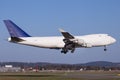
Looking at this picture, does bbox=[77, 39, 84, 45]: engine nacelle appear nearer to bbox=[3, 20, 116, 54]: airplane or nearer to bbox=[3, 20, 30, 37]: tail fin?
bbox=[3, 20, 116, 54]: airplane

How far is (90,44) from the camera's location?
92125mm

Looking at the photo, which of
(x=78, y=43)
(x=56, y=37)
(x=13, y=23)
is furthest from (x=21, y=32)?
(x=78, y=43)

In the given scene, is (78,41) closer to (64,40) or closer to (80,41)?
(80,41)

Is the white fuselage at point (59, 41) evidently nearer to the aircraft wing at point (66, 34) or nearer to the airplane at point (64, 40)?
the airplane at point (64, 40)

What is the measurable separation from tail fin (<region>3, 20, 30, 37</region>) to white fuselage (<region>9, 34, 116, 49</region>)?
3.35 metres

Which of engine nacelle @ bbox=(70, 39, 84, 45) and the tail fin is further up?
the tail fin

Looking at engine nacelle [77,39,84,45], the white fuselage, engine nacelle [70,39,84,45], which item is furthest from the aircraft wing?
the white fuselage

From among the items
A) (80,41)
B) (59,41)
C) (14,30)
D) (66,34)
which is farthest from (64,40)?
(14,30)

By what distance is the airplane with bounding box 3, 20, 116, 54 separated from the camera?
90.8 metres

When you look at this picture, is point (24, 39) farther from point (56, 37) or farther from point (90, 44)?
point (90, 44)

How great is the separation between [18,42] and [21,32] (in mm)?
7308

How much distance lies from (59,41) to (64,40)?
207 cm

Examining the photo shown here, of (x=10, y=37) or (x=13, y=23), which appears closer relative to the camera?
(x=10, y=37)

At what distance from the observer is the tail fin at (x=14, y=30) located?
9749cm
